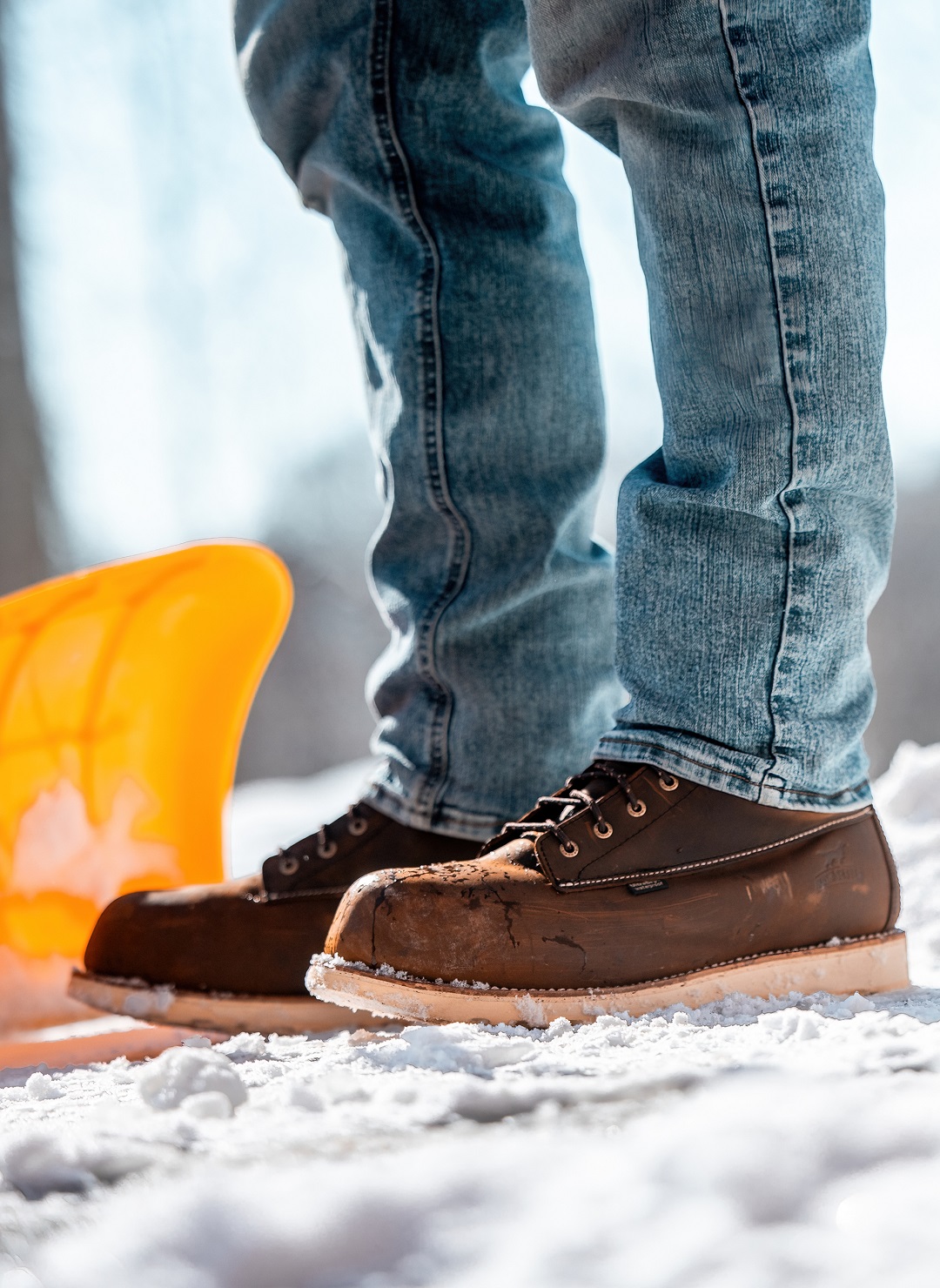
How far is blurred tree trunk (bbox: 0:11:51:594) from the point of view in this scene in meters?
3.97

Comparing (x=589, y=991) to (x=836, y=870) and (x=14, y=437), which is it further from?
(x=14, y=437)

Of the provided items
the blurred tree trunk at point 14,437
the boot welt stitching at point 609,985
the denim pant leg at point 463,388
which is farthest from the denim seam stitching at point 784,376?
the blurred tree trunk at point 14,437

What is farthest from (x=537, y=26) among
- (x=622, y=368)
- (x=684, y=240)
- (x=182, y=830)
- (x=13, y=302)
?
(x=622, y=368)

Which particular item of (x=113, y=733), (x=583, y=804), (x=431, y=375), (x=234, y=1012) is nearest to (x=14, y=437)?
(x=113, y=733)

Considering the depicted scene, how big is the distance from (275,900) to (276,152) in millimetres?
700

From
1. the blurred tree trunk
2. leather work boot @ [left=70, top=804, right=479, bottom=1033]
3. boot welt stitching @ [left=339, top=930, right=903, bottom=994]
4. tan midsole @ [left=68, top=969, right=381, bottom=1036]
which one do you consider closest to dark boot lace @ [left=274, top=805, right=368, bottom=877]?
leather work boot @ [left=70, top=804, right=479, bottom=1033]

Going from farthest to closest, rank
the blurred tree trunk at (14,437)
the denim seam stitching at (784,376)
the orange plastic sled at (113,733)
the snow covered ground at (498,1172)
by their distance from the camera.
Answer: the blurred tree trunk at (14,437) < the orange plastic sled at (113,733) < the denim seam stitching at (784,376) < the snow covered ground at (498,1172)

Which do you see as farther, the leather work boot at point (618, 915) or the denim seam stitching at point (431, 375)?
the denim seam stitching at point (431, 375)

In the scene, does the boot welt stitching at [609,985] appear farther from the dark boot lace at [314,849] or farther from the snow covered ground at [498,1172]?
the dark boot lace at [314,849]

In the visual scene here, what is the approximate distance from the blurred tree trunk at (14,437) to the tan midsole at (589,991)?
366 centimetres

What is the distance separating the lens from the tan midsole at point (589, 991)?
64 cm

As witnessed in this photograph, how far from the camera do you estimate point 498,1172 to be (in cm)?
39

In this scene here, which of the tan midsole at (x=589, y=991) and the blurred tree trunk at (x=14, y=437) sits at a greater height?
the blurred tree trunk at (x=14, y=437)

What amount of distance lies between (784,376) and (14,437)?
4055 mm
